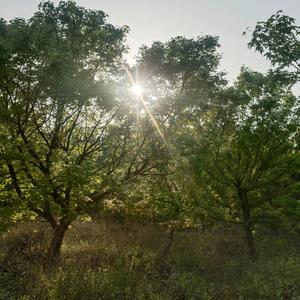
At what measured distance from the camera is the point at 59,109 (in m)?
12.5

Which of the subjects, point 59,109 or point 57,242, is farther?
point 57,242

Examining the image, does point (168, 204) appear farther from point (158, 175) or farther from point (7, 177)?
point (7, 177)

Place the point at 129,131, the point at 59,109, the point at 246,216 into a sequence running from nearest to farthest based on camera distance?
the point at 59,109
the point at 129,131
the point at 246,216

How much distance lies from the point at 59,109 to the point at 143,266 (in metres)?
6.29

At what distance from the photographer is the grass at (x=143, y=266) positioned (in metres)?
10.0

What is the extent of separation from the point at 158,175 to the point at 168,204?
3.99 ft

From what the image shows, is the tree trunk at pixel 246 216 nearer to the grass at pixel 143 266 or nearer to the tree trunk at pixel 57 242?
the grass at pixel 143 266

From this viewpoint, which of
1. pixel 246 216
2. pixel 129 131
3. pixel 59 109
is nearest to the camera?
pixel 59 109

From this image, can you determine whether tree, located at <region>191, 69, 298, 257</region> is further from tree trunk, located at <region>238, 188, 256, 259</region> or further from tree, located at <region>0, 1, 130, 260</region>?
tree, located at <region>0, 1, 130, 260</region>

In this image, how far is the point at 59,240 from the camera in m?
14.3

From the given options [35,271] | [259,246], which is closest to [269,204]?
[259,246]

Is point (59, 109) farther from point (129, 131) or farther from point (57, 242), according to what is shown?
point (57, 242)

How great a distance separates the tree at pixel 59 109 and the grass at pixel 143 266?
1910 millimetres

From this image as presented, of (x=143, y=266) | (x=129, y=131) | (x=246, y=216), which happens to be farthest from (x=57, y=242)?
(x=246, y=216)
